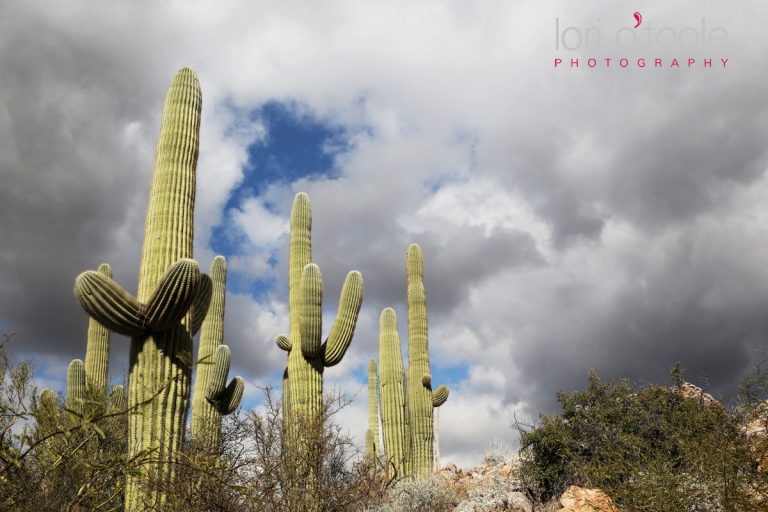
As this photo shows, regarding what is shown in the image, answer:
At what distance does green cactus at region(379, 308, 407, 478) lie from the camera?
1368 centimetres

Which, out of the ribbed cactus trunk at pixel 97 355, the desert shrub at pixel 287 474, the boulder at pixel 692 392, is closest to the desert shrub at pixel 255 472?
the desert shrub at pixel 287 474

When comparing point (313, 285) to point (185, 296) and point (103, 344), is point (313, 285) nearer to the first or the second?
point (185, 296)

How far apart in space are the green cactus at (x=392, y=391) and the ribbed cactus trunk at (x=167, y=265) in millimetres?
6469

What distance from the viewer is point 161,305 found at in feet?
24.4

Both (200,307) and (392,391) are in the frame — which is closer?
(200,307)

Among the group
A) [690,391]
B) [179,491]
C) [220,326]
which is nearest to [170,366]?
[179,491]

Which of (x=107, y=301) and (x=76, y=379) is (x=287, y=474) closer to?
(x=107, y=301)

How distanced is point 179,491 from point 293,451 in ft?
8.39

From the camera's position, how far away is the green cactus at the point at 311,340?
10836 mm

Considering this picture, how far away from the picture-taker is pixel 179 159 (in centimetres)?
862

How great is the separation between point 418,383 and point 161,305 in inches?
340

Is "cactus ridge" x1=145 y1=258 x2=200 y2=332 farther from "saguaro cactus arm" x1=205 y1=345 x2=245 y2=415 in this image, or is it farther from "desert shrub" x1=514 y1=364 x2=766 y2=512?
"desert shrub" x1=514 y1=364 x2=766 y2=512

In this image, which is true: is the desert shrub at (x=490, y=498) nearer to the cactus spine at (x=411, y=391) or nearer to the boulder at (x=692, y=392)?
the cactus spine at (x=411, y=391)

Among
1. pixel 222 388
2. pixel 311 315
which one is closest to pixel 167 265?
pixel 311 315
